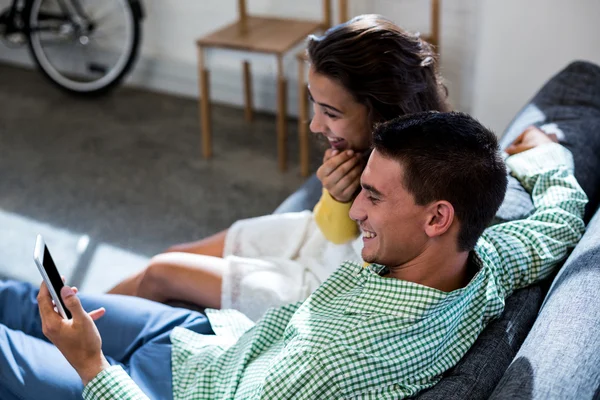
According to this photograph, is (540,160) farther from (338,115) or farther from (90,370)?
(90,370)

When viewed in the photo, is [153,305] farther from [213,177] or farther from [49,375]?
[213,177]

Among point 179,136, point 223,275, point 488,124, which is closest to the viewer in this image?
point 223,275

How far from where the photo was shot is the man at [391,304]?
1159mm

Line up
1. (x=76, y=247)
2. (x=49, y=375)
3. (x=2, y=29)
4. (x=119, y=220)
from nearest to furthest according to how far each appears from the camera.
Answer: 1. (x=49, y=375)
2. (x=76, y=247)
3. (x=119, y=220)
4. (x=2, y=29)

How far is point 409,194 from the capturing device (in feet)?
3.97

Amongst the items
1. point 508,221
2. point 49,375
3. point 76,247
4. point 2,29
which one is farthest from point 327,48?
point 2,29

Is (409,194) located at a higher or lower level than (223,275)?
higher

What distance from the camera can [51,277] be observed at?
1281 mm

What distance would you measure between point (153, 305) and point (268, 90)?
2.26 m

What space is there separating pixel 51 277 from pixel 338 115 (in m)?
0.74

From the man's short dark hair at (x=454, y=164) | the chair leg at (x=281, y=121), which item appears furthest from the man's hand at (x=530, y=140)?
the chair leg at (x=281, y=121)

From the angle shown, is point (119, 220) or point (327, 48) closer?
point (327, 48)

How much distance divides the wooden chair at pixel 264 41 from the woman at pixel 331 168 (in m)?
1.26

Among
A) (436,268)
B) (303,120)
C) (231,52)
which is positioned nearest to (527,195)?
(436,268)
